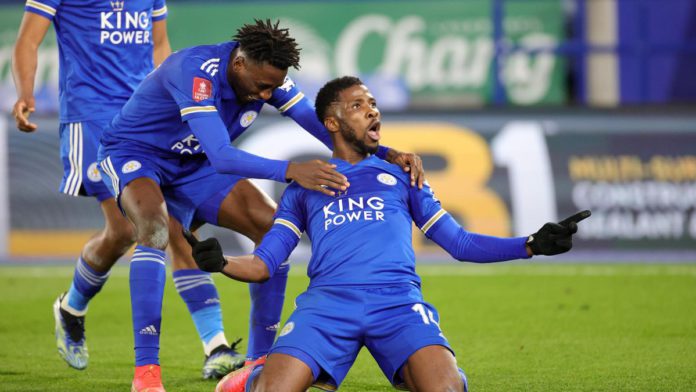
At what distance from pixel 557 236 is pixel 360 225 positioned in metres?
0.79

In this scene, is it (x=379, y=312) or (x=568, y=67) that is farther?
(x=568, y=67)

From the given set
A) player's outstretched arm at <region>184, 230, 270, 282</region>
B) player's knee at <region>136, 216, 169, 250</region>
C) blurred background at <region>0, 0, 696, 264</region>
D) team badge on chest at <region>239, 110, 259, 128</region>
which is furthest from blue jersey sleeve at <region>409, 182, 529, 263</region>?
blurred background at <region>0, 0, 696, 264</region>

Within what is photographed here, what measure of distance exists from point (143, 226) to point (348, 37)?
414 inches

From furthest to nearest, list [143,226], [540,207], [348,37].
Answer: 1. [348,37]
2. [540,207]
3. [143,226]

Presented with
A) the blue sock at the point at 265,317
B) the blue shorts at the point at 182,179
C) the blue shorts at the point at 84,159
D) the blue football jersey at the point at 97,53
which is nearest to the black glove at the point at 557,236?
the blue sock at the point at 265,317

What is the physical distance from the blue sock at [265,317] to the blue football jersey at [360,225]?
0.74 metres

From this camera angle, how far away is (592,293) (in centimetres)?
832

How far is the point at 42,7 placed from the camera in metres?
6.12

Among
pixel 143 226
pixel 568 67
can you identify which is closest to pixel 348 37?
pixel 568 67

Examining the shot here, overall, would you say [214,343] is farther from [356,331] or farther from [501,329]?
[501,329]

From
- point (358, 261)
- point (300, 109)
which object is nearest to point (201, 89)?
point (300, 109)

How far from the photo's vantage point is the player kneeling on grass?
429 cm

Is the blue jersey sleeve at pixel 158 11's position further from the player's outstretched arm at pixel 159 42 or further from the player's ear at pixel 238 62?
the player's ear at pixel 238 62

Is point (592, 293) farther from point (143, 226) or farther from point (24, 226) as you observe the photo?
point (24, 226)
